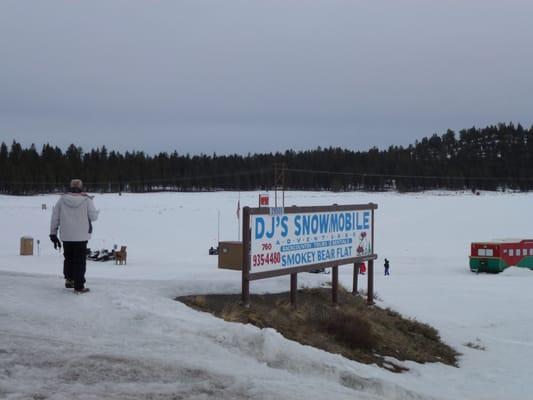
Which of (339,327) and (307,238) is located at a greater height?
(307,238)

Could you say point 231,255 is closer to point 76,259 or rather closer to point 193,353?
point 76,259

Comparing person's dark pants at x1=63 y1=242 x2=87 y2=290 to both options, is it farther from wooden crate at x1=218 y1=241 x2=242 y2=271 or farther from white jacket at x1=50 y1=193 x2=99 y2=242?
wooden crate at x1=218 y1=241 x2=242 y2=271

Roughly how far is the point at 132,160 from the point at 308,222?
135 m

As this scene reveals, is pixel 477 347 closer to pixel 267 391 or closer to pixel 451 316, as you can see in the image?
pixel 451 316

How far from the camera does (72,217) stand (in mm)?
9180

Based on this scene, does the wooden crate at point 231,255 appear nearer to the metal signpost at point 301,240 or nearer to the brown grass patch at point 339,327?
the brown grass patch at point 339,327

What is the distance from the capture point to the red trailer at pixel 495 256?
122ft

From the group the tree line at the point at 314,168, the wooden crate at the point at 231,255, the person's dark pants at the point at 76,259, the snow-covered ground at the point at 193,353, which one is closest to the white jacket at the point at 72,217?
the person's dark pants at the point at 76,259

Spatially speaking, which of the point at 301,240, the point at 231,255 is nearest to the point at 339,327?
the point at 301,240

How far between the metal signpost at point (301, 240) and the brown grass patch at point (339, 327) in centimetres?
44

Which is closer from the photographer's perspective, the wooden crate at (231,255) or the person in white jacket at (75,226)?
the person in white jacket at (75,226)

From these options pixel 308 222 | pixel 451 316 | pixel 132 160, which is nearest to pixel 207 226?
pixel 451 316

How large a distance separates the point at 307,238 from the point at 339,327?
7.03ft

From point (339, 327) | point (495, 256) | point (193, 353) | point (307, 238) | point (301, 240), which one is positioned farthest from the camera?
point (495, 256)
